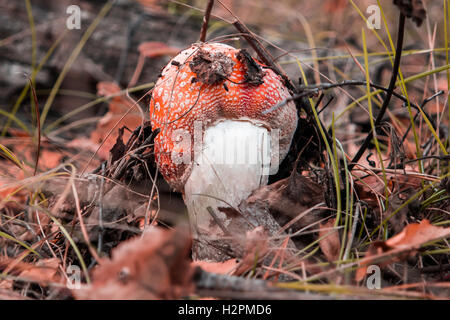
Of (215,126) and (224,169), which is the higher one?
(215,126)

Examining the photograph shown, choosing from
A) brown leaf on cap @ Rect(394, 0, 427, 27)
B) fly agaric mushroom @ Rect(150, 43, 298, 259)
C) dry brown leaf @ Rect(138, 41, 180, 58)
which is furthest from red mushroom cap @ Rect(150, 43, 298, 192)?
dry brown leaf @ Rect(138, 41, 180, 58)

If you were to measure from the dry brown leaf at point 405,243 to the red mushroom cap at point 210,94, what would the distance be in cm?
66

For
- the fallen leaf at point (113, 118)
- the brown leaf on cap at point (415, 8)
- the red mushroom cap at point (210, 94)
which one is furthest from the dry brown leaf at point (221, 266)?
the fallen leaf at point (113, 118)

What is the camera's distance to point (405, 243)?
1256 millimetres

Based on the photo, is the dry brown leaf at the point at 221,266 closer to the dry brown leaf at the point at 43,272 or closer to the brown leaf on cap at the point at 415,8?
the dry brown leaf at the point at 43,272

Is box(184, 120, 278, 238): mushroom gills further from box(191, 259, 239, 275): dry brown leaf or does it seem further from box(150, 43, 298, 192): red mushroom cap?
Answer: box(191, 259, 239, 275): dry brown leaf

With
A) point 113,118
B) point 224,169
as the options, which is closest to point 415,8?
point 224,169

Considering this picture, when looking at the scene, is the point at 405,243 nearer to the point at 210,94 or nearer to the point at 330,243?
the point at 330,243

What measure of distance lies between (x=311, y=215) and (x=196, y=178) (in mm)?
496

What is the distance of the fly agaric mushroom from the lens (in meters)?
1.58

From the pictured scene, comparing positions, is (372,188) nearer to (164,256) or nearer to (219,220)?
(219,220)

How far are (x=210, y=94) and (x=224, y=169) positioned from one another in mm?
A: 311

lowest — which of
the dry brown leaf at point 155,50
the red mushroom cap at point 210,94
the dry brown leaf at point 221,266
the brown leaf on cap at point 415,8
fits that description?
the dry brown leaf at point 221,266

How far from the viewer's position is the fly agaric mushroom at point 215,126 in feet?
5.19
